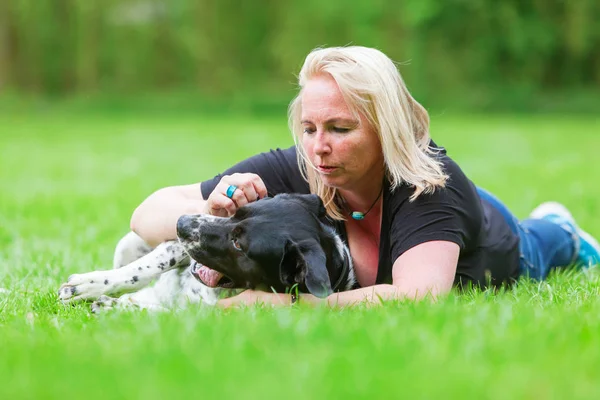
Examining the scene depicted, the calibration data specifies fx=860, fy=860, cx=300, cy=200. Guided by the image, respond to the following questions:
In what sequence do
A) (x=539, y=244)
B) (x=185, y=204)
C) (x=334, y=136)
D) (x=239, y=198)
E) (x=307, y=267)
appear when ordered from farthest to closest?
1. (x=539, y=244)
2. (x=185, y=204)
3. (x=239, y=198)
4. (x=334, y=136)
5. (x=307, y=267)

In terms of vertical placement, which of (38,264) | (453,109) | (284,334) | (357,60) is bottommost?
(453,109)

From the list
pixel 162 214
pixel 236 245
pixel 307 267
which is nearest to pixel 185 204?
pixel 162 214

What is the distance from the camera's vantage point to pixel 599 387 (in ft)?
8.25

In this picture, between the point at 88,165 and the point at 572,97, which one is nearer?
the point at 88,165

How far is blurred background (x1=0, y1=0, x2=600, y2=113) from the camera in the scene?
31.3 metres

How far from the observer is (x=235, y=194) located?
14.7ft

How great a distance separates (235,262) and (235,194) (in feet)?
1.28

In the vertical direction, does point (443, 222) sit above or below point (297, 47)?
above

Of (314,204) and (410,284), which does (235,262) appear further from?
(410,284)

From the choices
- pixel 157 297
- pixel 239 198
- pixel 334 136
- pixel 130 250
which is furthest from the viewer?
pixel 130 250

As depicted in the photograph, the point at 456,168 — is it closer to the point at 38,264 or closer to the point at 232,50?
the point at 38,264

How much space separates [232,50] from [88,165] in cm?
2146

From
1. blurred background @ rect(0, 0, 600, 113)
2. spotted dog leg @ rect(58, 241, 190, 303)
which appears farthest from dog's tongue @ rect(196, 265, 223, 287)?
blurred background @ rect(0, 0, 600, 113)

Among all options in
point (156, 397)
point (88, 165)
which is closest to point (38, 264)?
point (156, 397)
